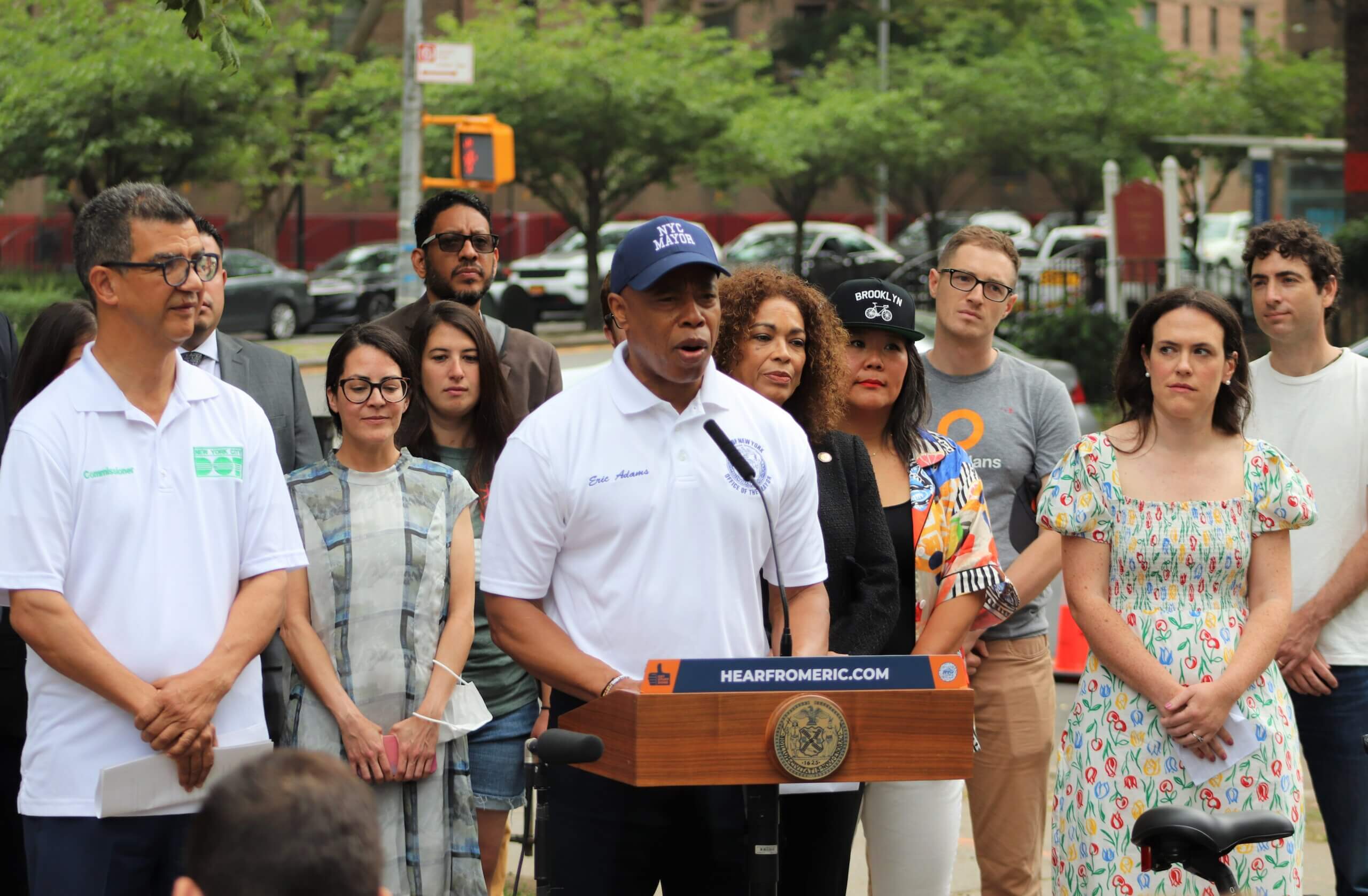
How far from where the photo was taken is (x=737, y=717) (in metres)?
3.11

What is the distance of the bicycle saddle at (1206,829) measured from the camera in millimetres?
3381

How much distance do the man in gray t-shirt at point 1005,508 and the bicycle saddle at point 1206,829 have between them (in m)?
1.41

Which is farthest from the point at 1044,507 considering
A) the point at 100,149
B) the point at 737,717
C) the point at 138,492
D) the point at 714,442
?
the point at 100,149

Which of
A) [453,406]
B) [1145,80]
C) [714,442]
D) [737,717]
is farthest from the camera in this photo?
[1145,80]

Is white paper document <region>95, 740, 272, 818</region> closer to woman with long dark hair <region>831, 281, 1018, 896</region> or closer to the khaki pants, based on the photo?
woman with long dark hair <region>831, 281, 1018, 896</region>

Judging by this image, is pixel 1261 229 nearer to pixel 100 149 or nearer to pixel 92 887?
pixel 92 887

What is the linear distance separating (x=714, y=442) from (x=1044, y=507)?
1312 mm

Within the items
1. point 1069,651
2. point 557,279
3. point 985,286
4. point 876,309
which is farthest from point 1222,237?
point 876,309

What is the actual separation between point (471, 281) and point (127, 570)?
7.13 feet

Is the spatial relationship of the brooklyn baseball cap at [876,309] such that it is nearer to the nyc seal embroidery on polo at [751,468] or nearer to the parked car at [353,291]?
the nyc seal embroidery on polo at [751,468]

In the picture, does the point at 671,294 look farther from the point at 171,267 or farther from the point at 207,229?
the point at 207,229

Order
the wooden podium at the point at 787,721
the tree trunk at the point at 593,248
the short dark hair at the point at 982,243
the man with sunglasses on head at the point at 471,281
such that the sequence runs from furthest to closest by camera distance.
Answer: the tree trunk at the point at 593,248 < the man with sunglasses on head at the point at 471,281 < the short dark hair at the point at 982,243 < the wooden podium at the point at 787,721

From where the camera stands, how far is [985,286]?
203 inches

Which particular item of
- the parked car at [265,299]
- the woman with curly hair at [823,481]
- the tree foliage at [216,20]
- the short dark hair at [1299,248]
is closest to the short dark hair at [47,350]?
the tree foliage at [216,20]
